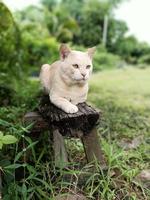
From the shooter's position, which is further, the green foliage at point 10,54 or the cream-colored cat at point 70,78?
the green foliage at point 10,54

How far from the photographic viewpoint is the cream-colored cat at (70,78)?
253 centimetres

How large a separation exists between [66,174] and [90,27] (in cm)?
1683

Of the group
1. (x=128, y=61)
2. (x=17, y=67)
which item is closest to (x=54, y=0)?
→ (x=128, y=61)

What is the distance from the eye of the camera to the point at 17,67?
17.4 ft

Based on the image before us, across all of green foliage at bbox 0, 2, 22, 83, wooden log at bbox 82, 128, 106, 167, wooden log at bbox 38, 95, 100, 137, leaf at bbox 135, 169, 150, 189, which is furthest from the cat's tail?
green foliage at bbox 0, 2, 22, 83

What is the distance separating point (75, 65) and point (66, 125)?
1.30ft

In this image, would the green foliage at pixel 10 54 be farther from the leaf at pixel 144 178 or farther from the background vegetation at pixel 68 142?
the leaf at pixel 144 178

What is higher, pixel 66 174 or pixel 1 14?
pixel 1 14

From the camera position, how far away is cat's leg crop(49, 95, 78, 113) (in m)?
2.54

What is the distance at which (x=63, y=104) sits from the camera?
2580 mm

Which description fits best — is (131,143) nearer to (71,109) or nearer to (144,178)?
(144,178)

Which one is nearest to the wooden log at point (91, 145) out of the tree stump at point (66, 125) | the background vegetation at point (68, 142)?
the tree stump at point (66, 125)

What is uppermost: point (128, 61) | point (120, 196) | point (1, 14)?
point (1, 14)

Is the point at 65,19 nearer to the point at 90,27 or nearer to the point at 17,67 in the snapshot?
the point at 90,27
